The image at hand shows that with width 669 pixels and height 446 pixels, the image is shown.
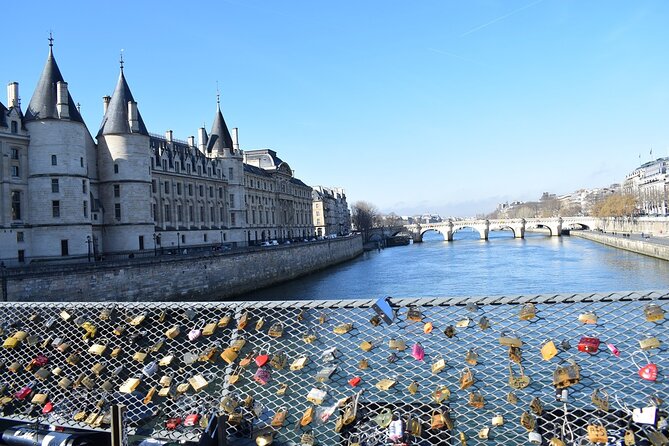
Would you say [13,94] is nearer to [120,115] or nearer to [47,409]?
[120,115]

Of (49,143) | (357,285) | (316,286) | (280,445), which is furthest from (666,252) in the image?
(280,445)

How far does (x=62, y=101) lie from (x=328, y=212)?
75.6 metres

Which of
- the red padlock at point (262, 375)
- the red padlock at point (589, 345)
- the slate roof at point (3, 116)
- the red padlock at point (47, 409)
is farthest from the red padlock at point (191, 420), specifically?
the slate roof at point (3, 116)

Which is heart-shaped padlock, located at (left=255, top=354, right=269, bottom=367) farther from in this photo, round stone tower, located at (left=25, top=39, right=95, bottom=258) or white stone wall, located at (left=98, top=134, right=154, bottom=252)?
white stone wall, located at (left=98, top=134, right=154, bottom=252)

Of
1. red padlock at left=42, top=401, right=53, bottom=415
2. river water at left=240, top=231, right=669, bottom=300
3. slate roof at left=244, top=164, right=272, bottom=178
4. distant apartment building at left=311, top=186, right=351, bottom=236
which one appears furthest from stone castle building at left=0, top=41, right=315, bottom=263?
distant apartment building at left=311, top=186, right=351, bottom=236

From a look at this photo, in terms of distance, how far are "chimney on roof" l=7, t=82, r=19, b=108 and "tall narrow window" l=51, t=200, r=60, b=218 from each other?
20.2 feet

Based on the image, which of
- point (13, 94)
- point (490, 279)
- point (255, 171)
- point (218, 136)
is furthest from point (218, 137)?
point (490, 279)

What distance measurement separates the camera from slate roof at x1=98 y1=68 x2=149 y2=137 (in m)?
33.7

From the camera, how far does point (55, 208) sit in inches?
1115

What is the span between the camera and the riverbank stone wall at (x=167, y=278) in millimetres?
22266

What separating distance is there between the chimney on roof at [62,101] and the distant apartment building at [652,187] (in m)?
88.9

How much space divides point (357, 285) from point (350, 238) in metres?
34.0

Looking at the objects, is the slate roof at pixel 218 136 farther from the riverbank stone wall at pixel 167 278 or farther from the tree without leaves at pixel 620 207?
the tree without leaves at pixel 620 207

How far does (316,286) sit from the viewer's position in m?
38.9
